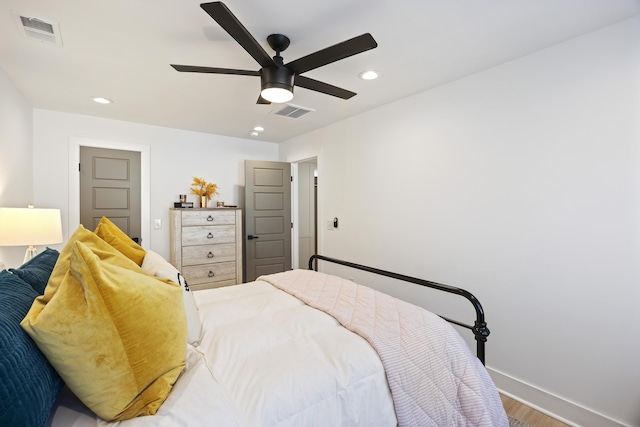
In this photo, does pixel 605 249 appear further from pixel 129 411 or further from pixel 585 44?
pixel 129 411

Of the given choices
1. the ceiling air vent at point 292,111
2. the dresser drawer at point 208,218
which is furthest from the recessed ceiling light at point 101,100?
the ceiling air vent at point 292,111

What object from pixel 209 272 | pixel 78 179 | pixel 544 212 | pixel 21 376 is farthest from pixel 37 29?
pixel 544 212

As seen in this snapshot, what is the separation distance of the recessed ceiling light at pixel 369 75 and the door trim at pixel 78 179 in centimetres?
294

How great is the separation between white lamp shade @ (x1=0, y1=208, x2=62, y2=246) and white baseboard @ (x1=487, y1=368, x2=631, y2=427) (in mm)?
3583

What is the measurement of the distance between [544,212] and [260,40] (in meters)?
2.25

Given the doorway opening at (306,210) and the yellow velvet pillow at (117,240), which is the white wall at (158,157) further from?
the yellow velvet pillow at (117,240)

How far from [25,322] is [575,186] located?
2.72m

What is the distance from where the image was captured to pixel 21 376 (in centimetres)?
65

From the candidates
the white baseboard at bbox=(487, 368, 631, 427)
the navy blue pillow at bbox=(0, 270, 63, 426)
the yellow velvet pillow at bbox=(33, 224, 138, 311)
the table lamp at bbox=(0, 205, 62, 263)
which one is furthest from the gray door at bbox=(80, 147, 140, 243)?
the white baseboard at bbox=(487, 368, 631, 427)

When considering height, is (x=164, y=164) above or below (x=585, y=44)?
below

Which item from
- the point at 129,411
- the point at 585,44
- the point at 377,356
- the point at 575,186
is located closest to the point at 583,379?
the point at 575,186

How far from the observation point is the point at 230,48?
1987 mm

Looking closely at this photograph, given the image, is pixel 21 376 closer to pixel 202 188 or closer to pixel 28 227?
pixel 28 227

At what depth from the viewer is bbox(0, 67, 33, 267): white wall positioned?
225 cm
